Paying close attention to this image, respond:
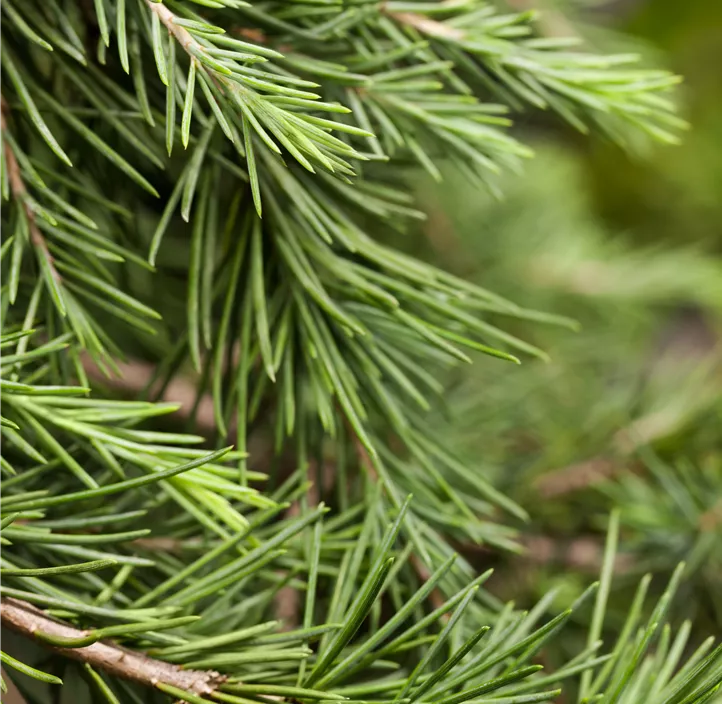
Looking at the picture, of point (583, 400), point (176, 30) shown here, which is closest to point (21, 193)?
point (176, 30)

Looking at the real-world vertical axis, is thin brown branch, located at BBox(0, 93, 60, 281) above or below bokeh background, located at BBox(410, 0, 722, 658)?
→ above

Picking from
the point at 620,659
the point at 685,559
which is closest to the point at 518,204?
the point at 685,559

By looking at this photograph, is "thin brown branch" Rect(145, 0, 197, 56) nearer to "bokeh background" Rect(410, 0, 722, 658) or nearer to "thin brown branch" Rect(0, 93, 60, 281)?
"thin brown branch" Rect(0, 93, 60, 281)

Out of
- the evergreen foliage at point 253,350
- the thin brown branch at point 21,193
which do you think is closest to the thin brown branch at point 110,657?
the evergreen foliage at point 253,350

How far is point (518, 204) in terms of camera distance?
74cm

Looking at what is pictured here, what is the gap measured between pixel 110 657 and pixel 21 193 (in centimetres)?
17

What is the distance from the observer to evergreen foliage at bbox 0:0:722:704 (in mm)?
247

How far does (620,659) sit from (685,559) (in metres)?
0.17

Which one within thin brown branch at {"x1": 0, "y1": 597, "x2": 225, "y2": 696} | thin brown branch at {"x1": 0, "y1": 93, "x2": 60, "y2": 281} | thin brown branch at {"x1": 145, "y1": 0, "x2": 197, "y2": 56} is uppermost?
thin brown branch at {"x1": 145, "y1": 0, "x2": 197, "y2": 56}

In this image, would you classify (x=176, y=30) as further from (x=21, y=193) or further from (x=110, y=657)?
(x=110, y=657)

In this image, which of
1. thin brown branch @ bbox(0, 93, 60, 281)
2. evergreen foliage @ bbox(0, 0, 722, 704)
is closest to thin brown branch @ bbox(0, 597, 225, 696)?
evergreen foliage @ bbox(0, 0, 722, 704)

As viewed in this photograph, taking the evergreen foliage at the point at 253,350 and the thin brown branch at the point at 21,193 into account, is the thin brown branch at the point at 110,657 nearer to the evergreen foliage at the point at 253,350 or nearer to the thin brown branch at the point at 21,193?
the evergreen foliage at the point at 253,350

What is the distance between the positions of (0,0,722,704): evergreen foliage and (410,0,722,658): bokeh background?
81mm

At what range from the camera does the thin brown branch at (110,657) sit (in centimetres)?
24
